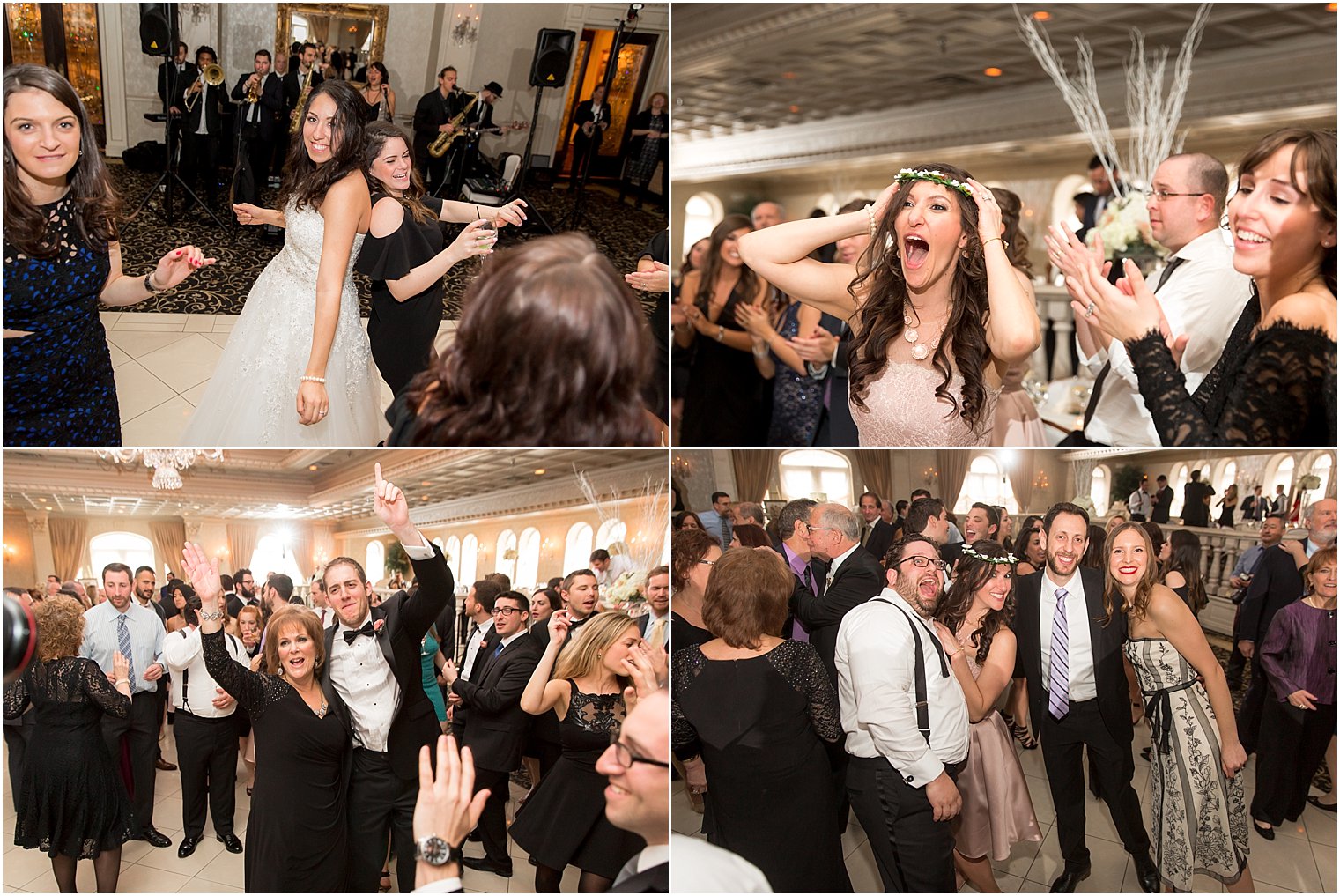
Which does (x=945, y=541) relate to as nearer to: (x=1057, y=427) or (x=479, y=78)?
(x=1057, y=427)

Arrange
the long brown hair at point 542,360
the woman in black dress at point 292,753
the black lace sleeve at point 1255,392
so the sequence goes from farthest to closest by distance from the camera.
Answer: the woman in black dress at point 292,753 < the black lace sleeve at point 1255,392 < the long brown hair at point 542,360

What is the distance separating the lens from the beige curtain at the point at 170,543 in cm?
222

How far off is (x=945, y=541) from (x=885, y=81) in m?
2.31

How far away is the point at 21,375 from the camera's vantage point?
87.0 inches

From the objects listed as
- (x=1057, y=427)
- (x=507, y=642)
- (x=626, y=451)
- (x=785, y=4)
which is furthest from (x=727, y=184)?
(x=507, y=642)

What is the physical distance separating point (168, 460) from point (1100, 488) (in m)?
2.23

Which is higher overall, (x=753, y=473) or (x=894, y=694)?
(x=753, y=473)

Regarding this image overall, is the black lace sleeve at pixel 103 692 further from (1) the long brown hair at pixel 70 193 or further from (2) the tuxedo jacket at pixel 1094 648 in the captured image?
(2) the tuxedo jacket at pixel 1094 648

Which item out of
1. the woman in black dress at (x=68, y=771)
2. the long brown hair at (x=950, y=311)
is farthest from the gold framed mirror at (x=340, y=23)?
the woman in black dress at (x=68, y=771)

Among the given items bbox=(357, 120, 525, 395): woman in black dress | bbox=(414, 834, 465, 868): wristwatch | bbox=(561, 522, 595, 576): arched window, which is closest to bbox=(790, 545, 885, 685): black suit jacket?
bbox=(561, 522, 595, 576): arched window

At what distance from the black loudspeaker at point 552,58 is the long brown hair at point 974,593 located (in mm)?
1504

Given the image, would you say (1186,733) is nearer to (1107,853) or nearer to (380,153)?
(1107,853)

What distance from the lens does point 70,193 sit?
7.06 feet

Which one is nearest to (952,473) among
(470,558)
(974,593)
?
(974,593)
